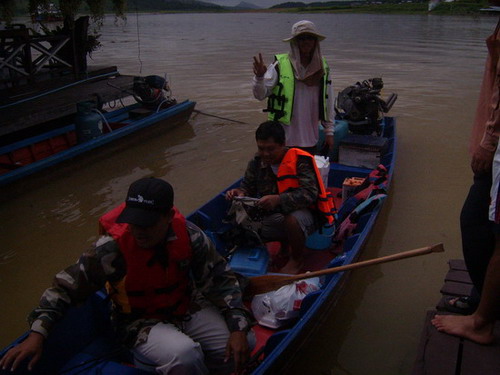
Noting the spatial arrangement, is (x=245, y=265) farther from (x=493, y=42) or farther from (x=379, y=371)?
(x=493, y=42)

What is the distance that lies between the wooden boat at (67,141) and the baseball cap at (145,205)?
469 centimetres

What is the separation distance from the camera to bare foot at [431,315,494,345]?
2.48 metres

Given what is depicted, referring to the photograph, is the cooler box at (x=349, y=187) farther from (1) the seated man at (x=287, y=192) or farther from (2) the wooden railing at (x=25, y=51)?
(2) the wooden railing at (x=25, y=51)

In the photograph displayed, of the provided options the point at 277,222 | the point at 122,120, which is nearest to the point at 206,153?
the point at 122,120

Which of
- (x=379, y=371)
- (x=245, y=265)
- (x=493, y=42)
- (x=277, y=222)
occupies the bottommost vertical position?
(x=379, y=371)

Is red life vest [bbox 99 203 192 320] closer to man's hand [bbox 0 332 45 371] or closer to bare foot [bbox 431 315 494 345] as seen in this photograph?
man's hand [bbox 0 332 45 371]

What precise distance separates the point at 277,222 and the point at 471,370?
7.00ft

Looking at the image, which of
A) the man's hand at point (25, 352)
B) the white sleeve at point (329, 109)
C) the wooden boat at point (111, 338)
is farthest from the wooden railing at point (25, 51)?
the man's hand at point (25, 352)

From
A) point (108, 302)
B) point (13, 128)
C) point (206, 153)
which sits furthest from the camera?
point (206, 153)

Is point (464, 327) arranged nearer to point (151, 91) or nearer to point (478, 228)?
point (478, 228)

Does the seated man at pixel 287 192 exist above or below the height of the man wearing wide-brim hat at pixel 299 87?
below

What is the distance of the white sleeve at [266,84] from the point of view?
188 inches

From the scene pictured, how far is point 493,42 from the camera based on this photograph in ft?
8.07

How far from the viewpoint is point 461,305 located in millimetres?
2861
